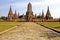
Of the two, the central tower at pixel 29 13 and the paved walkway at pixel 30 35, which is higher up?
the central tower at pixel 29 13

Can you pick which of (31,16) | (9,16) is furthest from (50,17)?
(9,16)

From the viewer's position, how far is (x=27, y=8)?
112 meters

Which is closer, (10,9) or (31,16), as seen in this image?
(31,16)

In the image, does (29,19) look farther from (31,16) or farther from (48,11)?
(48,11)

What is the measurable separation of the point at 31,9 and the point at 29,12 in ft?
12.4

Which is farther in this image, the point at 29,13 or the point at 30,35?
the point at 29,13

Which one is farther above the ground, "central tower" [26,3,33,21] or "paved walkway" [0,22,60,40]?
"central tower" [26,3,33,21]

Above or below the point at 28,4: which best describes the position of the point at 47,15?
below

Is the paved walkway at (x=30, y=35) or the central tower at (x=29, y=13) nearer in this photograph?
the paved walkway at (x=30, y=35)

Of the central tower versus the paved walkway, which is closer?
the paved walkway

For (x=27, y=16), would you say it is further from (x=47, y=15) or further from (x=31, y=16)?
(x=47, y=15)

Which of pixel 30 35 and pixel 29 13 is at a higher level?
pixel 29 13

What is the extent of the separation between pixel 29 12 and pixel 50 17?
56.0 feet

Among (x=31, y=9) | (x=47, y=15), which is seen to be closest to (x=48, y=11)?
(x=47, y=15)
